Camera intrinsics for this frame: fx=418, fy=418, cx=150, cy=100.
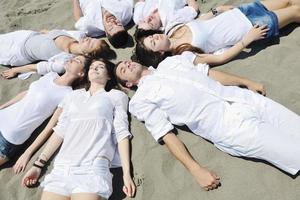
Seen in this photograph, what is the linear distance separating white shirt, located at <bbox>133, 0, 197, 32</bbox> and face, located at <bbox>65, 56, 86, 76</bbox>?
1.19 m

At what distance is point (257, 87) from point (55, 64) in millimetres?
2587

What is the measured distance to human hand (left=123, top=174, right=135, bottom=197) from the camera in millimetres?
4090

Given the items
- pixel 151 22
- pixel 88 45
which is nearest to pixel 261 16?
pixel 151 22

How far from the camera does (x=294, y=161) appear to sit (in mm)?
3617

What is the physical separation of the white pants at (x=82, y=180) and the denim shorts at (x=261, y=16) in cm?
247

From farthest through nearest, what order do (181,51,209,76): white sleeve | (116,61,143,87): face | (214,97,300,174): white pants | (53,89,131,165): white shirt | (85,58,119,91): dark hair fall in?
(85,58,119,91): dark hair → (116,61,143,87): face → (181,51,209,76): white sleeve → (53,89,131,165): white shirt → (214,97,300,174): white pants

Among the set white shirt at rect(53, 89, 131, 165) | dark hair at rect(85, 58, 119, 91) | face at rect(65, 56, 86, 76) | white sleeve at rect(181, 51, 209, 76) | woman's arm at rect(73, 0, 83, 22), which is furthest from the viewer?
woman's arm at rect(73, 0, 83, 22)

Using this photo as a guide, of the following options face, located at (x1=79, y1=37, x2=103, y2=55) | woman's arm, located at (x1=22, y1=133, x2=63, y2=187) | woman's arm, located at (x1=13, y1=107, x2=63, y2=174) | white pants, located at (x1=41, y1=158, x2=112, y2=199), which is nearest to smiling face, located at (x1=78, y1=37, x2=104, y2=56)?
face, located at (x1=79, y1=37, x2=103, y2=55)

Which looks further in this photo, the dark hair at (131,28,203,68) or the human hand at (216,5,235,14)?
the human hand at (216,5,235,14)

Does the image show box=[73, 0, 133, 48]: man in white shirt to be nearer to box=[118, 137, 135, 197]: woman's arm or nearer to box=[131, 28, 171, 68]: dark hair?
box=[131, 28, 171, 68]: dark hair

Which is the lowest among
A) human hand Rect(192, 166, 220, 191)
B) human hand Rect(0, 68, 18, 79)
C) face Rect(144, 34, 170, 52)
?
human hand Rect(0, 68, 18, 79)

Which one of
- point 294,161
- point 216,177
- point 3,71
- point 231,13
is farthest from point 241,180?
point 3,71

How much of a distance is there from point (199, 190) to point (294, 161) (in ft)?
2.94

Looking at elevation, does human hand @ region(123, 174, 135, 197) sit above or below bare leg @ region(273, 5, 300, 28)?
below
